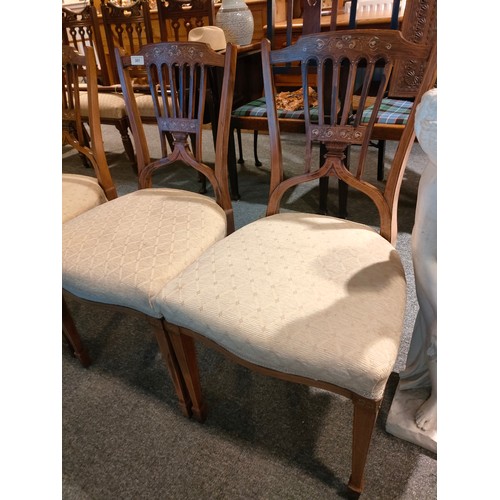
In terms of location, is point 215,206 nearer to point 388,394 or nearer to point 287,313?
point 287,313

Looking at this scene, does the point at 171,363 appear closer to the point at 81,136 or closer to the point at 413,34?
the point at 81,136

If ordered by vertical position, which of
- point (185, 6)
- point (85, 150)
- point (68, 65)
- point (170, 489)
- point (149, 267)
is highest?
point (185, 6)

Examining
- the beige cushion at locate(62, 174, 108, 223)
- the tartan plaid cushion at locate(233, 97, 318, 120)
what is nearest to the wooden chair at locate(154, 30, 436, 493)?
the beige cushion at locate(62, 174, 108, 223)

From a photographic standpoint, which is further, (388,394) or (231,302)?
(388,394)

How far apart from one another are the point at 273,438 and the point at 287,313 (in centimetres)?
46

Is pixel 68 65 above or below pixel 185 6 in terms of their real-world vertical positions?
below

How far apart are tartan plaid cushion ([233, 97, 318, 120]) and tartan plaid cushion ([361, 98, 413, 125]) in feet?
0.96

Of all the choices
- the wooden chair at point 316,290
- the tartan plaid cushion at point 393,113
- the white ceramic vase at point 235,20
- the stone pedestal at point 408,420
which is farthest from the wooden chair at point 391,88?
the stone pedestal at point 408,420

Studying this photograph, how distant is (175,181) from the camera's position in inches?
98.3

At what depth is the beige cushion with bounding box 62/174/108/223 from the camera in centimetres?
116

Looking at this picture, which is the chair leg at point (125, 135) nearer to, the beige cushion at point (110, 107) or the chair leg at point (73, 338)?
the beige cushion at point (110, 107)

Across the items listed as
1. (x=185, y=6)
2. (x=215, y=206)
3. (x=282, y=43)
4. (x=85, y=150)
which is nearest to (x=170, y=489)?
(x=215, y=206)

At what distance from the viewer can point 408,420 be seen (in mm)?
900

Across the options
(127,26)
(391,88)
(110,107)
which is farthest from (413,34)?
(127,26)
